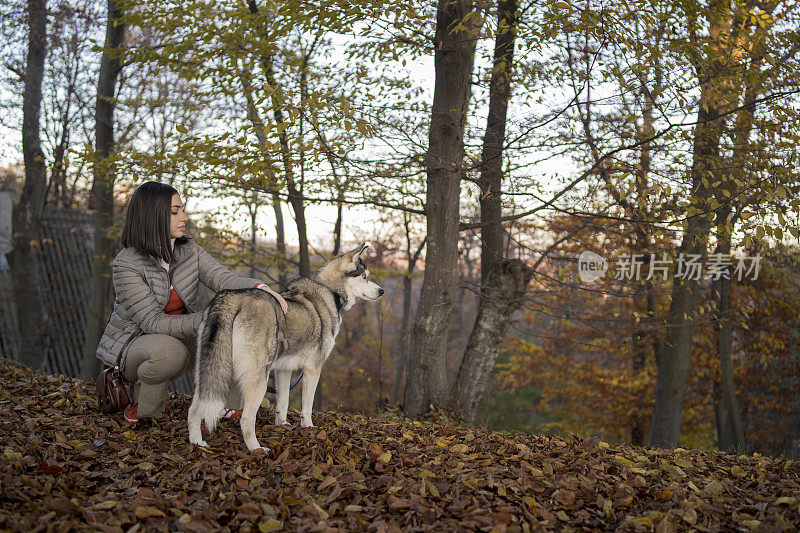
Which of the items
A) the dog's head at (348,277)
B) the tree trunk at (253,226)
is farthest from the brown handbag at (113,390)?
the tree trunk at (253,226)

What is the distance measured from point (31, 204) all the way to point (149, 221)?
412 inches

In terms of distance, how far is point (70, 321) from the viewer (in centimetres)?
1558

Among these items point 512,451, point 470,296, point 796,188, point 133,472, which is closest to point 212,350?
point 133,472

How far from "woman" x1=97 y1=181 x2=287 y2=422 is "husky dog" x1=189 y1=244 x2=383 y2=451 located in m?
0.24

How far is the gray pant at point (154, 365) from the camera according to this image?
4797 millimetres

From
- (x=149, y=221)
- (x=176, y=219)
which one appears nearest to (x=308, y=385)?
(x=176, y=219)

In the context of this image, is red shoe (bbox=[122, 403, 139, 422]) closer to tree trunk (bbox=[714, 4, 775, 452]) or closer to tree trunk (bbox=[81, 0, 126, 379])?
tree trunk (bbox=[81, 0, 126, 379])

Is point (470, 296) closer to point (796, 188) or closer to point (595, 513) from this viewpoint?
point (796, 188)

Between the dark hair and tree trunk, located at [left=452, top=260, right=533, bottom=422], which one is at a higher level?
the dark hair

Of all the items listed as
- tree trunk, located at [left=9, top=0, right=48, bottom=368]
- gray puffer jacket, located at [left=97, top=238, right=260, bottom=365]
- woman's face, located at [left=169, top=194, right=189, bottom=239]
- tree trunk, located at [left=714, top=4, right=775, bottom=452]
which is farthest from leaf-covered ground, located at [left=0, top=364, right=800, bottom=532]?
tree trunk, located at [left=9, top=0, right=48, bottom=368]

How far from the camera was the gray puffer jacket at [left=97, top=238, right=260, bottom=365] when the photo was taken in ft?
15.7

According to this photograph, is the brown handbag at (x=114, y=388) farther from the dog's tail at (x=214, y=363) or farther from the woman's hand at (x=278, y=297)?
the woman's hand at (x=278, y=297)

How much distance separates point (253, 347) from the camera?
4.41 meters

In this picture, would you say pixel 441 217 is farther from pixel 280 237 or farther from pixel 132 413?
pixel 280 237
